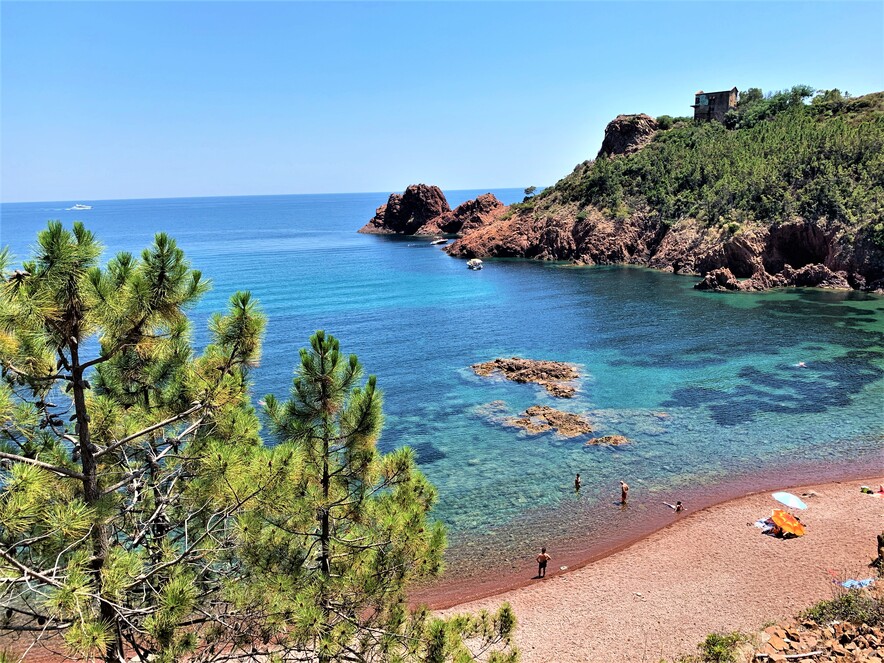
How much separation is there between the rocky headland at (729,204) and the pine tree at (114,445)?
2619 inches

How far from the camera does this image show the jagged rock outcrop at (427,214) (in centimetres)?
13250

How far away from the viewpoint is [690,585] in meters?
18.6

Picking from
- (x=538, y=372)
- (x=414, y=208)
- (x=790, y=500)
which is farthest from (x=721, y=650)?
(x=414, y=208)

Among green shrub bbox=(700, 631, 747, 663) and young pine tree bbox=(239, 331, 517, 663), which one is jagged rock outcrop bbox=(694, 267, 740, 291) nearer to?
green shrub bbox=(700, 631, 747, 663)

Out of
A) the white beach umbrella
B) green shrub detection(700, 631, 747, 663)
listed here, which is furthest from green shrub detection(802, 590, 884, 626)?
the white beach umbrella

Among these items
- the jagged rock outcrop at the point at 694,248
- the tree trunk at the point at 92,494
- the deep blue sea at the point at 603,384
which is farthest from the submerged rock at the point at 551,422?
the jagged rock outcrop at the point at 694,248

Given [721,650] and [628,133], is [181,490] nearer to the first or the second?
[721,650]

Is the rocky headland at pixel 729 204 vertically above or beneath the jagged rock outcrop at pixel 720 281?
above

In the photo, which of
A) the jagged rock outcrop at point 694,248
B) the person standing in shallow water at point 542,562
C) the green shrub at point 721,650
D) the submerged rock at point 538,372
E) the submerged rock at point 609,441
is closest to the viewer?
the green shrub at point 721,650

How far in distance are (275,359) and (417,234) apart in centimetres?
10603

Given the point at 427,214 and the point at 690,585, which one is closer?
the point at 690,585

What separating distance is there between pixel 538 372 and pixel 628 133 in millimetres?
90150

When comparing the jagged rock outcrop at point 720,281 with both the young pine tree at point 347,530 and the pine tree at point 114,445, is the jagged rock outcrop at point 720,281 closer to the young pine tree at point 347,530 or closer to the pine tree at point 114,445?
the young pine tree at point 347,530

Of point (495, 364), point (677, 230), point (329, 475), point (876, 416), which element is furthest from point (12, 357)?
point (677, 230)
